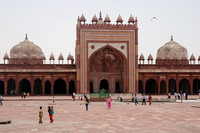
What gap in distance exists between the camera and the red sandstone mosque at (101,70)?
43438mm

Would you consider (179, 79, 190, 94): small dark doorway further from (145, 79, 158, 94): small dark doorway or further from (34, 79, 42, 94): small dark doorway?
(34, 79, 42, 94): small dark doorway

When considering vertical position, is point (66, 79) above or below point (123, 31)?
below

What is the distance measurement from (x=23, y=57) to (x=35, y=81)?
17.3 feet

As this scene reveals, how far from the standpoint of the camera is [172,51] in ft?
180

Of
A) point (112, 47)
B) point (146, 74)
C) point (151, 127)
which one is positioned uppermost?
point (112, 47)

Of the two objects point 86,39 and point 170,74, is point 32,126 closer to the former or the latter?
point 86,39

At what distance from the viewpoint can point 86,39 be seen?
143 ft

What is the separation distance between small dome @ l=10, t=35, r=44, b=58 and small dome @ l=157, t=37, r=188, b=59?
21.1 meters

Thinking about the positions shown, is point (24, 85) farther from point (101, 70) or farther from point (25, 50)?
point (101, 70)

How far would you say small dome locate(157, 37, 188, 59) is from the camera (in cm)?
5450

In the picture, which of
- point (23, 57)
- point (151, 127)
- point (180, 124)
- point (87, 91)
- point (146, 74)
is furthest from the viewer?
point (23, 57)

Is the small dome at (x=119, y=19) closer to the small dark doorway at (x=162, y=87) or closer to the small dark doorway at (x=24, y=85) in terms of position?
the small dark doorway at (x=162, y=87)

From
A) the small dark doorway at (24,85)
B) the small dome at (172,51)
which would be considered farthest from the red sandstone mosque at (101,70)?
the small dome at (172,51)

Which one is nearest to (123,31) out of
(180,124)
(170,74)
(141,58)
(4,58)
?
(141,58)
